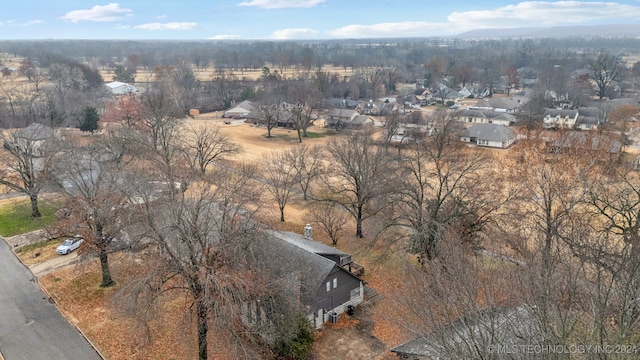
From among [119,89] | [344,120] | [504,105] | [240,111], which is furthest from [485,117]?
[119,89]

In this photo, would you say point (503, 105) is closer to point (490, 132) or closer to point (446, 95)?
point (446, 95)

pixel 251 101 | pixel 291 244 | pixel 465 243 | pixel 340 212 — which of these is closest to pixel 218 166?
pixel 340 212

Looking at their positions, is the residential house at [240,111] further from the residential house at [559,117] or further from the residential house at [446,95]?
the residential house at [559,117]

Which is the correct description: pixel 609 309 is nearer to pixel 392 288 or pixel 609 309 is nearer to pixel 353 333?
pixel 353 333

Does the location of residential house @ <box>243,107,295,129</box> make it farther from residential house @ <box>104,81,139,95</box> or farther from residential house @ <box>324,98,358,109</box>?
residential house @ <box>104,81,139,95</box>

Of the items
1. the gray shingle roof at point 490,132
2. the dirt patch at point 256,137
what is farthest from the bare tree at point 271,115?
the gray shingle roof at point 490,132
